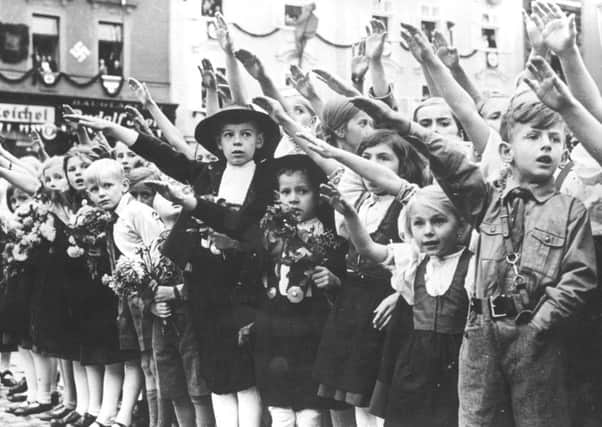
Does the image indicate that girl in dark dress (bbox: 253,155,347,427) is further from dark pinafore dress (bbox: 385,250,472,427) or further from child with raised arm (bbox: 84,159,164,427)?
child with raised arm (bbox: 84,159,164,427)

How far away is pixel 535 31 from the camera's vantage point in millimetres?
4039

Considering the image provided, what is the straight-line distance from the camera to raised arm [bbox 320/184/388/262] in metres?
4.08

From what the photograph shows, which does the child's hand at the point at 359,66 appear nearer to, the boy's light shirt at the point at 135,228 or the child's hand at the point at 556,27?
the boy's light shirt at the point at 135,228

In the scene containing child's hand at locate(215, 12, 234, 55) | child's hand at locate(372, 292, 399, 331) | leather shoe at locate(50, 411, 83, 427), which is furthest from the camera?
leather shoe at locate(50, 411, 83, 427)

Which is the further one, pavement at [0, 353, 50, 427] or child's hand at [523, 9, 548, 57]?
pavement at [0, 353, 50, 427]

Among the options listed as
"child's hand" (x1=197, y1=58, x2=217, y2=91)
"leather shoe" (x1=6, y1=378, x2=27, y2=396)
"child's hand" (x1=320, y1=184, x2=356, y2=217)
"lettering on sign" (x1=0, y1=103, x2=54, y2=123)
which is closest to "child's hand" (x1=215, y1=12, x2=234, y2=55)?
"child's hand" (x1=197, y1=58, x2=217, y2=91)

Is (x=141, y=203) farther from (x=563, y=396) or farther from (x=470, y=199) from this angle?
(x=563, y=396)

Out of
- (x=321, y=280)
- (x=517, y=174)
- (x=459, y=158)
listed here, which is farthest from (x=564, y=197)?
(x=321, y=280)

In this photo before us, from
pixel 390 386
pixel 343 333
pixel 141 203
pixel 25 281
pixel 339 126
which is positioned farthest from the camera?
pixel 25 281

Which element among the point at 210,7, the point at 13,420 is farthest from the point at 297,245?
the point at 210,7

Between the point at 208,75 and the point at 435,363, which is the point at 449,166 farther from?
the point at 208,75

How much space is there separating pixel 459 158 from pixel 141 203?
11.7 ft

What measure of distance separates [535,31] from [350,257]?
1.45 metres

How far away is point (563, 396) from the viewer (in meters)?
3.32
